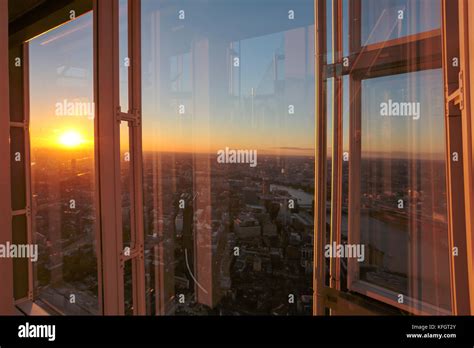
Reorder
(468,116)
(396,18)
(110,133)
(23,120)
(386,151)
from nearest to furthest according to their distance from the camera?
(468,116) → (110,133) → (396,18) → (386,151) → (23,120)

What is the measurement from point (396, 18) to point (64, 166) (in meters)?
2.35

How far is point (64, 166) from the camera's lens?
1548mm

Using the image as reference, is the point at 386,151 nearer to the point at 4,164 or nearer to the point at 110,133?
the point at 110,133

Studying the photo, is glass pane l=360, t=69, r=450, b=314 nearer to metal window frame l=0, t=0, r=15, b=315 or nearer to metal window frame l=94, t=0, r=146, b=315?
metal window frame l=94, t=0, r=146, b=315

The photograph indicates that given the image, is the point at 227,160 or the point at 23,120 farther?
the point at 23,120

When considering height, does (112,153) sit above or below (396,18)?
below

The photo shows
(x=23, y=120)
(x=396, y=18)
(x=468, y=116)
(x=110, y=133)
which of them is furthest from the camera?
(x=23, y=120)

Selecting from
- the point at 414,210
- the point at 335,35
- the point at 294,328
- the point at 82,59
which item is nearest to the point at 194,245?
the point at 294,328

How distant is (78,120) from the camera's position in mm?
1359

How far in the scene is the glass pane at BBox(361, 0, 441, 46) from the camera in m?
1.33

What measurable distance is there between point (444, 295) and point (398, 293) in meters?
0.25

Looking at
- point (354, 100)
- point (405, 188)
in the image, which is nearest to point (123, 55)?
point (354, 100)

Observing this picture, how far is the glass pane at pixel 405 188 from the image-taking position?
4.63 ft

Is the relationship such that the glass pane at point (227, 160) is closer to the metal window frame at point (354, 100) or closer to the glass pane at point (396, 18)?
the metal window frame at point (354, 100)
